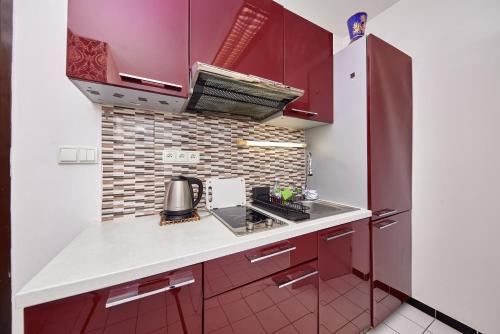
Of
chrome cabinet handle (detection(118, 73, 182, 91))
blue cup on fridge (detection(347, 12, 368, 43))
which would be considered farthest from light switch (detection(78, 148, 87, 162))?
blue cup on fridge (detection(347, 12, 368, 43))

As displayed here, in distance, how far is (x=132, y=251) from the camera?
0.66 m

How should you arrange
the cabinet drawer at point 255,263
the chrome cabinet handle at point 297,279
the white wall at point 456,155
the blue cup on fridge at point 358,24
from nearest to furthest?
the cabinet drawer at point 255,263
the chrome cabinet handle at point 297,279
the white wall at point 456,155
the blue cup on fridge at point 358,24

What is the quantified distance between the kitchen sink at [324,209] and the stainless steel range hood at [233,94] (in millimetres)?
731

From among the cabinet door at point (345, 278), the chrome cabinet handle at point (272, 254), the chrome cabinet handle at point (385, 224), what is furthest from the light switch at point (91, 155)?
the chrome cabinet handle at point (385, 224)

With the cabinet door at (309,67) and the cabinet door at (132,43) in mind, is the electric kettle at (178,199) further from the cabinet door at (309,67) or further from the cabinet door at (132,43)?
the cabinet door at (309,67)

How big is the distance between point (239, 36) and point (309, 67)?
58 centimetres

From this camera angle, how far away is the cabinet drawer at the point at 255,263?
2.24 feet

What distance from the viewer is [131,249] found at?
0.68 m

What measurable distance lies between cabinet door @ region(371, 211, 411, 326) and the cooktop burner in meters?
0.76

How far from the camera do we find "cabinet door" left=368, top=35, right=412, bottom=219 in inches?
47.6

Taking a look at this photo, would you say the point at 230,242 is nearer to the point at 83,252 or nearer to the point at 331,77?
the point at 83,252

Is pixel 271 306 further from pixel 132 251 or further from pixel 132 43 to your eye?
pixel 132 43

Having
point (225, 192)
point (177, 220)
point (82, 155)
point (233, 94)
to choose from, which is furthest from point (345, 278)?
point (82, 155)

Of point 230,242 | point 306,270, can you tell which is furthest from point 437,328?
point 230,242
